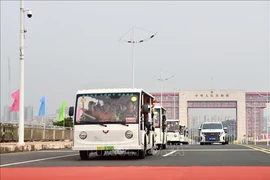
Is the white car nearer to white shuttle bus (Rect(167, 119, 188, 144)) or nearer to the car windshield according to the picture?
the car windshield

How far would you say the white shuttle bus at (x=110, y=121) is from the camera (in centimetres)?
1574

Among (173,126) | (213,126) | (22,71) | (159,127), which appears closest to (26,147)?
(22,71)

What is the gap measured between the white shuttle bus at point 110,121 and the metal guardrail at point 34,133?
10.6 metres

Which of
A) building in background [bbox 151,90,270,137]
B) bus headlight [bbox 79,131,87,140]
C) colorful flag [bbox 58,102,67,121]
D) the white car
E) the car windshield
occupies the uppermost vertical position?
building in background [bbox 151,90,270,137]

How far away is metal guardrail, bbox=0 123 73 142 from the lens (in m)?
26.3

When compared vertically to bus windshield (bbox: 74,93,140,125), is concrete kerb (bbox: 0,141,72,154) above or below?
below

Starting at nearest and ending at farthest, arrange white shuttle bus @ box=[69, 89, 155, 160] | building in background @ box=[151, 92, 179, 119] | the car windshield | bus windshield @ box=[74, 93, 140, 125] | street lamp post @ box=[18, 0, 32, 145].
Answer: white shuttle bus @ box=[69, 89, 155, 160] < bus windshield @ box=[74, 93, 140, 125] < street lamp post @ box=[18, 0, 32, 145] < the car windshield < building in background @ box=[151, 92, 179, 119]

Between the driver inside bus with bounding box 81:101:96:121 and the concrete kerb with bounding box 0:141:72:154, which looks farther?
the concrete kerb with bounding box 0:141:72:154

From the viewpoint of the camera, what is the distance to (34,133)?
30.1 metres

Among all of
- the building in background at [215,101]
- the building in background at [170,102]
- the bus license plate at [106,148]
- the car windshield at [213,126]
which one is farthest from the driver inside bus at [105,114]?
the building in background at [170,102]

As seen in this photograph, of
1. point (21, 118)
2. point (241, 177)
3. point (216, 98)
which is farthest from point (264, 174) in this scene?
point (216, 98)

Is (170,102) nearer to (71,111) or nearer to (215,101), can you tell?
(215,101)

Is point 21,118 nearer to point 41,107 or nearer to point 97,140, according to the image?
point 97,140

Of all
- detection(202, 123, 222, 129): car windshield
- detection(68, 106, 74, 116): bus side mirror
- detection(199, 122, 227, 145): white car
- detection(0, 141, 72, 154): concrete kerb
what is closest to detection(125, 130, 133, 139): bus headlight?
detection(68, 106, 74, 116): bus side mirror
